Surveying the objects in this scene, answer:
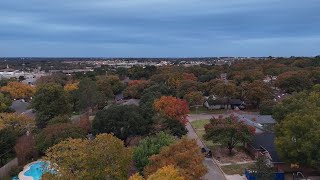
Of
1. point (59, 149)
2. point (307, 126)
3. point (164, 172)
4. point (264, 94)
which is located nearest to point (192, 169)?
point (164, 172)

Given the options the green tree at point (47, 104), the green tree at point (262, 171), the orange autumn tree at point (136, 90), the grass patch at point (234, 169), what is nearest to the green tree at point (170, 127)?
the grass patch at point (234, 169)

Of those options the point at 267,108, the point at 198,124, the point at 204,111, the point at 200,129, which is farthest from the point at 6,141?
the point at 204,111

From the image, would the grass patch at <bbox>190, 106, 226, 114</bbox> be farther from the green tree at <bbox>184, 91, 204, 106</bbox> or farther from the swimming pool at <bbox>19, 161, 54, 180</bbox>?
the swimming pool at <bbox>19, 161, 54, 180</bbox>

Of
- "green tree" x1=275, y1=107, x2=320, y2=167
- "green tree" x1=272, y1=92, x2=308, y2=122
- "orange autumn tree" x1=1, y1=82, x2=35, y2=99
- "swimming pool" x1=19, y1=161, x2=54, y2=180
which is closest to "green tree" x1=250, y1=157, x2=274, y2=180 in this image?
"green tree" x1=275, y1=107, x2=320, y2=167

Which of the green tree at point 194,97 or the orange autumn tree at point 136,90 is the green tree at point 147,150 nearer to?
the green tree at point 194,97

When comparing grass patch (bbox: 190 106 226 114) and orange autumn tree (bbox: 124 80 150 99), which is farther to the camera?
orange autumn tree (bbox: 124 80 150 99)

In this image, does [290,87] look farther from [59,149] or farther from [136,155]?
[59,149]
